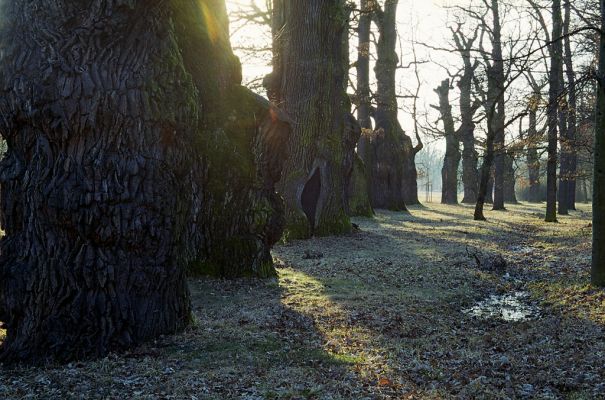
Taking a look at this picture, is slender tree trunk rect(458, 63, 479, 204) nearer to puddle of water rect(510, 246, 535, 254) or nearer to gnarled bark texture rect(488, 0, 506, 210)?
gnarled bark texture rect(488, 0, 506, 210)

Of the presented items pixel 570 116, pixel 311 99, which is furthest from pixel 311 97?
pixel 570 116

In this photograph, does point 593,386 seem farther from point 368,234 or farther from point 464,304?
point 368,234

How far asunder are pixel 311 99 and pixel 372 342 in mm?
10407

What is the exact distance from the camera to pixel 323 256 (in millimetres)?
11961

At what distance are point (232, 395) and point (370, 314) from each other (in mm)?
3006

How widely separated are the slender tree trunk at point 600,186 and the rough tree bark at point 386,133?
19135 mm

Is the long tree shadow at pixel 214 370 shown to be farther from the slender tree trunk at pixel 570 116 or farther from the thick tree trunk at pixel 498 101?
the thick tree trunk at pixel 498 101

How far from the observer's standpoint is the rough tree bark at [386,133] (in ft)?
89.7

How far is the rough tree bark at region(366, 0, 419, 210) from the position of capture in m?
27.3

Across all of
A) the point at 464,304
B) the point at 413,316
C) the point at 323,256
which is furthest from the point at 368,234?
the point at 413,316

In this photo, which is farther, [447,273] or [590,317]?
[447,273]

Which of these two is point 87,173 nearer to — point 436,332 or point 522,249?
point 436,332

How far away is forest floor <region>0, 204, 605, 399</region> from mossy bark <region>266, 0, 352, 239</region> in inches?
176

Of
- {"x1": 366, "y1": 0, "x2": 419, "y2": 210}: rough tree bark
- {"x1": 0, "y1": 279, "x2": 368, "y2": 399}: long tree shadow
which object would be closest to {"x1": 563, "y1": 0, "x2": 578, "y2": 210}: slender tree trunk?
{"x1": 366, "y1": 0, "x2": 419, "y2": 210}: rough tree bark
